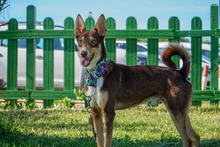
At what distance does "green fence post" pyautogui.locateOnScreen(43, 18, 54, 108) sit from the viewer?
364 inches

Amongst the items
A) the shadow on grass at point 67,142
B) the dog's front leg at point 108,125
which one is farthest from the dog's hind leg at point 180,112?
the dog's front leg at point 108,125

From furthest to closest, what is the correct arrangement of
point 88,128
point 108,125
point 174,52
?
point 88,128 → point 174,52 → point 108,125

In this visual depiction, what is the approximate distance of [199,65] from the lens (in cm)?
909

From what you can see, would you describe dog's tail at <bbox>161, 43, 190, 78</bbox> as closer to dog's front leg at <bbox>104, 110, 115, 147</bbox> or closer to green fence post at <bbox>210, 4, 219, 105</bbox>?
dog's front leg at <bbox>104, 110, 115, 147</bbox>

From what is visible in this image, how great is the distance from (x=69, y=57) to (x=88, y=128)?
2950 mm

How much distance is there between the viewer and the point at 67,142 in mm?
5516

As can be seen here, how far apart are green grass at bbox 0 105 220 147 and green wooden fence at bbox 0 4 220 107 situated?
0.74 metres

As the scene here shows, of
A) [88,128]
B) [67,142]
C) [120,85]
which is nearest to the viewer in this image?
[120,85]

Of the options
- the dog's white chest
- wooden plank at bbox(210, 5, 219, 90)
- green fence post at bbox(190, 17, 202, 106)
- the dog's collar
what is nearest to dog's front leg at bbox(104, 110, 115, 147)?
the dog's white chest

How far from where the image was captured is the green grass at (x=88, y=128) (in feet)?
18.0

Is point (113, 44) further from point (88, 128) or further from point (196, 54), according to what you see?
point (88, 128)

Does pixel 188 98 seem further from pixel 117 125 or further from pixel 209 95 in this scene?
pixel 209 95

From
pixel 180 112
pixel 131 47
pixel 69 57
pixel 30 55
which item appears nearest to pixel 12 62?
pixel 30 55

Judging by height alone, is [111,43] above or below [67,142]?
above
